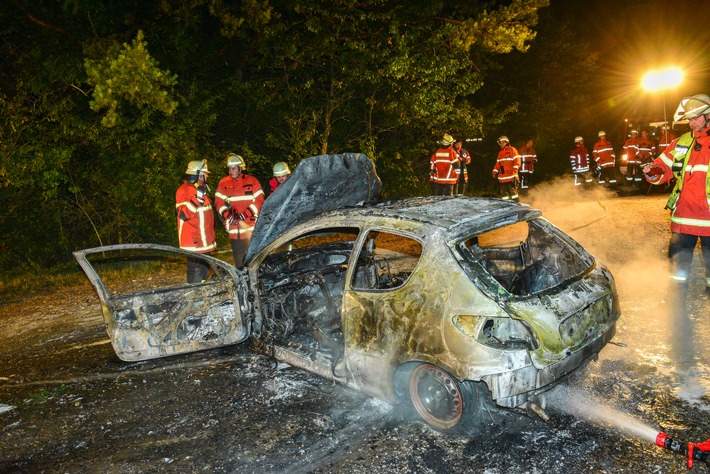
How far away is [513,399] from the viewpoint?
127 inches

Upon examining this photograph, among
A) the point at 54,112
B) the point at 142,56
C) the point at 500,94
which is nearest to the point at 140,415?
the point at 142,56

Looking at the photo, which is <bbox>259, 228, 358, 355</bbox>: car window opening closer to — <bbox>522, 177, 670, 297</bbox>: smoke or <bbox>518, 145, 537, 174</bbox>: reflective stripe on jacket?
<bbox>522, 177, 670, 297</bbox>: smoke

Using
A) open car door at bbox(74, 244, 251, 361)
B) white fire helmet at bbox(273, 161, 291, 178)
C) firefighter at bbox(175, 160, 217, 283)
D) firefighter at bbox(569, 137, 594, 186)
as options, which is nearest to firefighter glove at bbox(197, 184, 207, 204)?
firefighter at bbox(175, 160, 217, 283)

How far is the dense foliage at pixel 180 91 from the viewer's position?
1062 cm

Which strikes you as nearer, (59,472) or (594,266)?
(59,472)

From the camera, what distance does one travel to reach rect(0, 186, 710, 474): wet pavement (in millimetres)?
3326

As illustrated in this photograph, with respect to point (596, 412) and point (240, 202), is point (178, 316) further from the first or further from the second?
point (596, 412)

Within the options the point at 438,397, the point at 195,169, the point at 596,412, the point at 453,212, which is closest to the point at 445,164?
the point at 195,169

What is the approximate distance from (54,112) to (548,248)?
10368 millimetres

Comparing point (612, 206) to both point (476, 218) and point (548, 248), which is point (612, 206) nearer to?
point (548, 248)

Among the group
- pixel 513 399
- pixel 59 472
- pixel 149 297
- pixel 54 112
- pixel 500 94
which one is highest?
pixel 500 94

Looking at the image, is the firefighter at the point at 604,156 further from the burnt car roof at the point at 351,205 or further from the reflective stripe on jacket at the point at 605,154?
the burnt car roof at the point at 351,205

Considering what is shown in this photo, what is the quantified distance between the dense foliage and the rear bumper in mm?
8380

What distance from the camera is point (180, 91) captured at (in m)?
12.7
